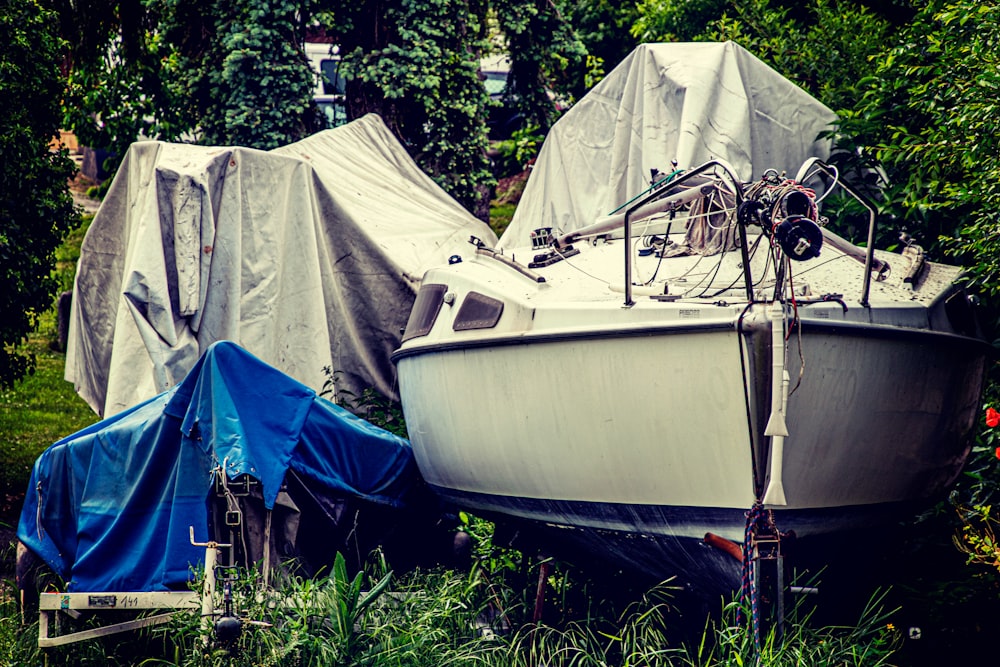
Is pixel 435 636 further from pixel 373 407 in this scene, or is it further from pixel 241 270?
pixel 241 270

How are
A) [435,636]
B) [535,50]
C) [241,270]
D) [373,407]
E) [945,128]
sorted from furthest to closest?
[535,50]
[373,407]
[241,270]
[945,128]
[435,636]

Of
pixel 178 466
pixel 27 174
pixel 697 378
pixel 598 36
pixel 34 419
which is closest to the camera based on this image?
pixel 697 378

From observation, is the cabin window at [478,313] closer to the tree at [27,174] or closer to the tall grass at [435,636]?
the tall grass at [435,636]

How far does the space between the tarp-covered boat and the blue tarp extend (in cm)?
67

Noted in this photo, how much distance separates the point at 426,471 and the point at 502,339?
1.58 metres

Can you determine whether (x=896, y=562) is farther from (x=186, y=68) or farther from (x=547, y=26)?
(x=186, y=68)

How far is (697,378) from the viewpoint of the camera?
544cm

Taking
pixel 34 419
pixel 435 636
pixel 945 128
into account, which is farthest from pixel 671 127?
pixel 34 419

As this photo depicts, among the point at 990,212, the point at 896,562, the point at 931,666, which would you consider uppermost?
the point at 990,212

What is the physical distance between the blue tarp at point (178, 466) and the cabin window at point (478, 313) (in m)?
0.99

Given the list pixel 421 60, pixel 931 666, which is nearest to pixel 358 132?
pixel 421 60

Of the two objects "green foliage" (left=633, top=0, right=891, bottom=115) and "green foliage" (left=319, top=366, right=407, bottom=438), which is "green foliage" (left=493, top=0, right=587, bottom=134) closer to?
"green foliage" (left=633, top=0, right=891, bottom=115)

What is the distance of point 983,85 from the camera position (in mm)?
6066

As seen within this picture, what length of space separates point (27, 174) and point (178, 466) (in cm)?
456
